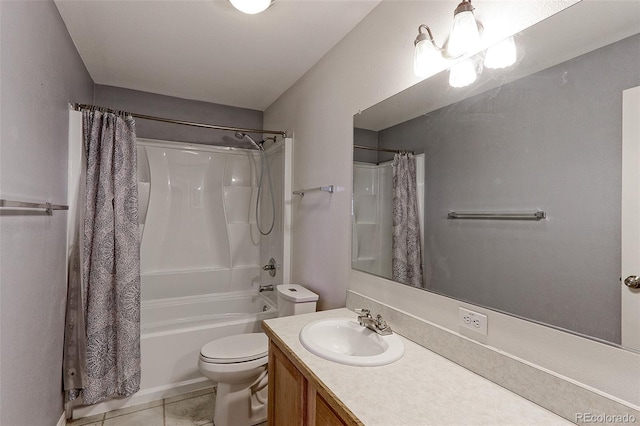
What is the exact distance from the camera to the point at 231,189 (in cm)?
334

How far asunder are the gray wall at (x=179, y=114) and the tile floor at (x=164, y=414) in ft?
7.59

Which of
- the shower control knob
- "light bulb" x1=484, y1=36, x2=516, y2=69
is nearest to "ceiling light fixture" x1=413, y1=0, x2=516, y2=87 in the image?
"light bulb" x1=484, y1=36, x2=516, y2=69

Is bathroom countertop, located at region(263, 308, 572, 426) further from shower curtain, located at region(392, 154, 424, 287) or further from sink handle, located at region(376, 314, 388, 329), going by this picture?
shower curtain, located at region(392, 154, 424, 287)

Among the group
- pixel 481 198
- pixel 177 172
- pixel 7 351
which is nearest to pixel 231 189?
pixel 177 172

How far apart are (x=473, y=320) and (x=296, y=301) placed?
3.84 ft

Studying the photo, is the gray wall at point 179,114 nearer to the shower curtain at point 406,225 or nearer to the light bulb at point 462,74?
the shower curtain at point 406,225

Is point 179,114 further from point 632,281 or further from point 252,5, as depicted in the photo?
point 632,281

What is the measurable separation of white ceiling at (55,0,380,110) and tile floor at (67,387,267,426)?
2507mm

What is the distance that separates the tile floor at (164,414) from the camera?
1973mm

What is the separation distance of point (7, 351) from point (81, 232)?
39.9 inches

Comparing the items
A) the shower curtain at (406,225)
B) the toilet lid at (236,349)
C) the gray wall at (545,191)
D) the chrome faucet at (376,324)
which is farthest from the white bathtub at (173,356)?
the gray wall at (545,191)

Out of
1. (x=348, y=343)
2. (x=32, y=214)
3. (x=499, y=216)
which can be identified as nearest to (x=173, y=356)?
(x=32, y=214)

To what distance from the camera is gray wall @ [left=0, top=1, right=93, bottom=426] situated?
3.72ft

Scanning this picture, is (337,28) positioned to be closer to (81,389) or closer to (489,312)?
(489,312)
